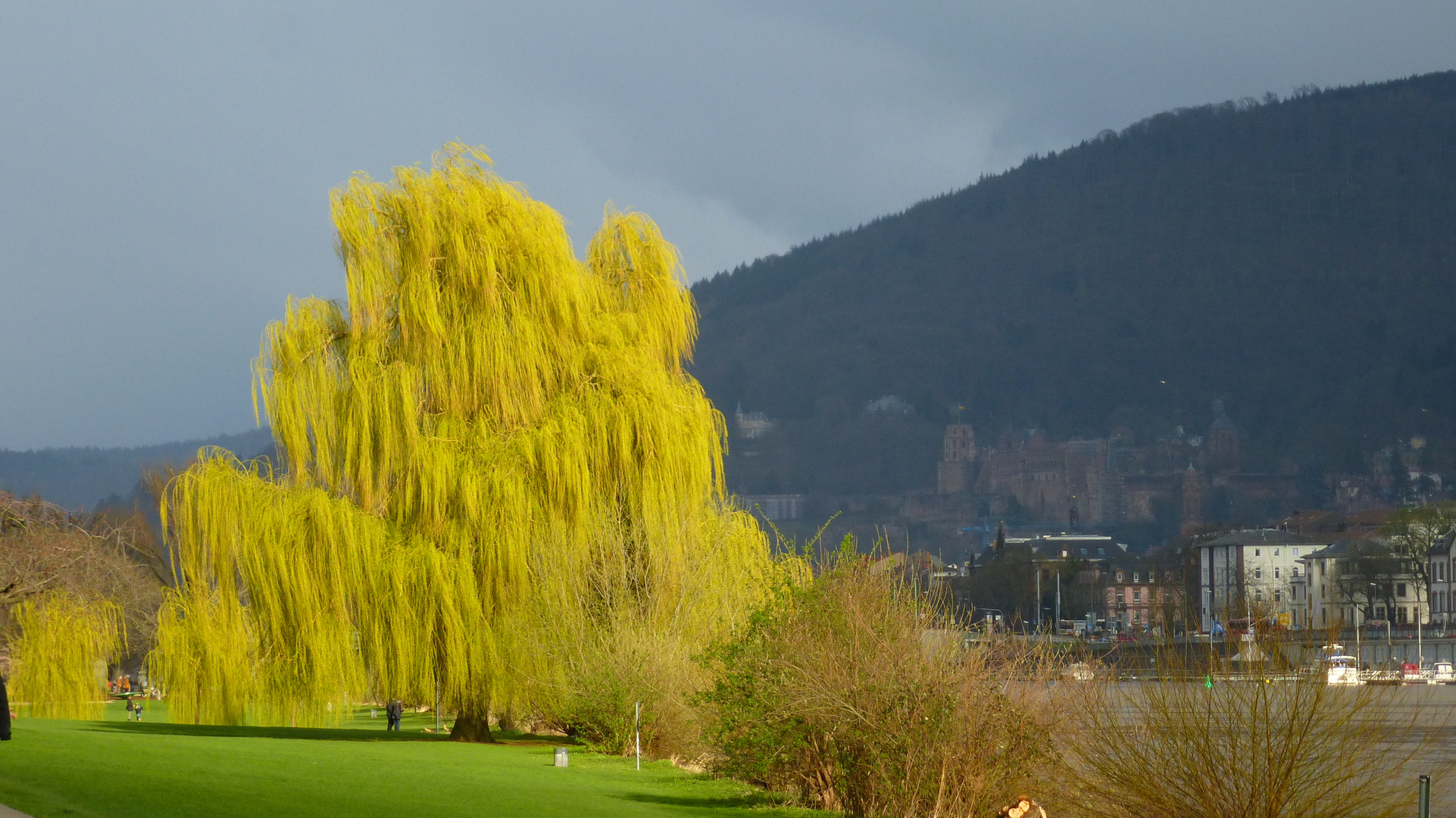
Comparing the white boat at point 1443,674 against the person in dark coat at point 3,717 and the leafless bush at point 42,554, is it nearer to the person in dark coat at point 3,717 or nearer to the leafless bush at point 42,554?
the leafless bush at point 42,554

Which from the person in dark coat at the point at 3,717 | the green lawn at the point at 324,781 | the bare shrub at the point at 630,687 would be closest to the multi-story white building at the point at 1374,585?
the bare shrub at the point at 630,687

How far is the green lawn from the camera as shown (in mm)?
15883

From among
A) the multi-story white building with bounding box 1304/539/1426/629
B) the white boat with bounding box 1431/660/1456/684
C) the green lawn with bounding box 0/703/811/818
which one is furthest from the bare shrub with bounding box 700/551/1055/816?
the multi-story white building with bounding box 1304/539/1426/629

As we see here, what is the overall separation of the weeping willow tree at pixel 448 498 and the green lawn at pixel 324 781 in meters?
1.61

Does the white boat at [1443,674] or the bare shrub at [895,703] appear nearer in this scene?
the bare shrub at [895,703]

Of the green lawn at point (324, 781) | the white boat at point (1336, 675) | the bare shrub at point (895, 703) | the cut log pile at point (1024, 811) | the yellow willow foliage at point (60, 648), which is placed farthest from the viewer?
the yellow willow foliage at point (60, 648)

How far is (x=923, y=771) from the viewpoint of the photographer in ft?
57.5

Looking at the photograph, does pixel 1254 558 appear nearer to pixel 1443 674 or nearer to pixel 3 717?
pixel 1443 674

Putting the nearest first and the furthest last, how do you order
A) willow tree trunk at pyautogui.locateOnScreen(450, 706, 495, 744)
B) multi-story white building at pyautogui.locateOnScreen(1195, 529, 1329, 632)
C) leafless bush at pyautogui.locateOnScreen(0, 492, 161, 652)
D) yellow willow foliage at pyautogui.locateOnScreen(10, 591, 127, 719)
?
leafless bush at pyautogui.locateOnScreen(0, 492, 161, 652) → willow tree trunk at pyautogui.locateOnScreen(450, 706, 495, 744) → yellow willow foliage at pyautogui.locateOnScreen(10, 591, 127, 719) → multi-story white building at pyautogui.locateOnScreen(1195, 529, 1329, 632)

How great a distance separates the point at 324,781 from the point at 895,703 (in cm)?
729

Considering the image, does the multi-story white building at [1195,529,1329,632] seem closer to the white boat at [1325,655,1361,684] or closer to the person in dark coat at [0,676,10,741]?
the white boat at [1325,655,1361,684]

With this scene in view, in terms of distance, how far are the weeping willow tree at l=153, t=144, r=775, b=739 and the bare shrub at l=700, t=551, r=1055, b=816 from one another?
702 centimetres

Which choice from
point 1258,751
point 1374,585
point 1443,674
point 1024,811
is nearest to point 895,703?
point 1024,811

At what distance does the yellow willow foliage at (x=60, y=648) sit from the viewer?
3497 centimetres
